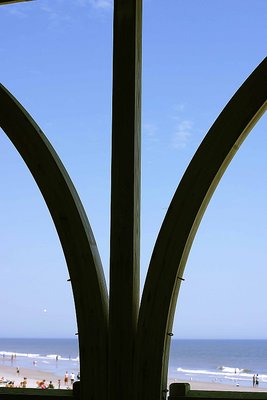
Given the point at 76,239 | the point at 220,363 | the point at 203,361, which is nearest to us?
the point at 76,239

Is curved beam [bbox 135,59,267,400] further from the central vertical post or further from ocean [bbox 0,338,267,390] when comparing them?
ocean [bbox 0,338,267,390]

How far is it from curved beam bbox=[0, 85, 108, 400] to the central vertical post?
0.05 metres

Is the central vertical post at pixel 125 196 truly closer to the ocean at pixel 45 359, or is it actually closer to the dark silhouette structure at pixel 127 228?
the dark silhouette structure at pixel 127 228

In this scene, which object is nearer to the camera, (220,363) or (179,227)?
(179,227)

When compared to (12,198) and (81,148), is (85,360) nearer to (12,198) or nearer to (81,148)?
(81,148)

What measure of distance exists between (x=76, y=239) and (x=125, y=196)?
0.24 meters

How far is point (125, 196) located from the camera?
81.5 inches

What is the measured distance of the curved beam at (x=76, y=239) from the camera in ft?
6.76

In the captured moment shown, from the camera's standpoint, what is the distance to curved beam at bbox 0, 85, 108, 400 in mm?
2061

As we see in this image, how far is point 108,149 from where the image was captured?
7.79ft

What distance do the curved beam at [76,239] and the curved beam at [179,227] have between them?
0.16m

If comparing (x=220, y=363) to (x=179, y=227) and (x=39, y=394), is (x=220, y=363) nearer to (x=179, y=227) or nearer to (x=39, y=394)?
(x=39, y=394)

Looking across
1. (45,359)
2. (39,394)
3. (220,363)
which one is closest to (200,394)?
(39,394)

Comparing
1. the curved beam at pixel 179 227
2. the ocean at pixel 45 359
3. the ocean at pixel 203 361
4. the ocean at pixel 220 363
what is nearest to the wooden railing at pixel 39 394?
the curved beam at pixel 179 227
